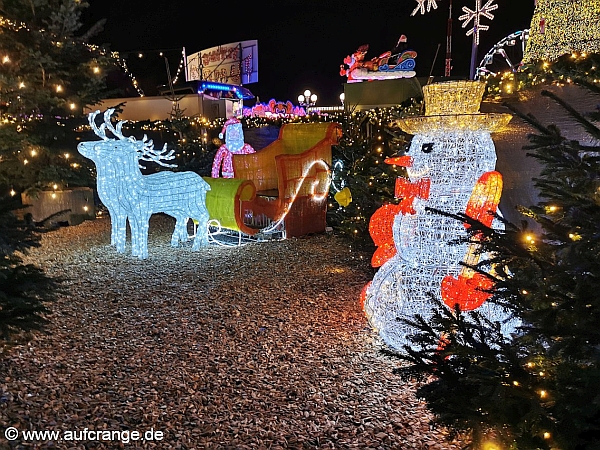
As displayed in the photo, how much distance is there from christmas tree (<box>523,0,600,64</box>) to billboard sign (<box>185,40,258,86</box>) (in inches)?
984

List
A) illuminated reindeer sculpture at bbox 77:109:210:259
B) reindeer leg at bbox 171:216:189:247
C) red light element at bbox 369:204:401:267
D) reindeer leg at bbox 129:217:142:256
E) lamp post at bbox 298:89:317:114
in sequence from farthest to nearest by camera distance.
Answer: lamp post at bbox 298:89:317:114
reindeer leg at bbox 171:216:189:247
reindeer leg at bbox 129:217:142:256
illuminated reindeer sculpture at bbox 77:109:210:259
red light element at bbox 369:204:401:267

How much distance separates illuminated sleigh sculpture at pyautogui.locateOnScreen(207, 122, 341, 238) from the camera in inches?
247

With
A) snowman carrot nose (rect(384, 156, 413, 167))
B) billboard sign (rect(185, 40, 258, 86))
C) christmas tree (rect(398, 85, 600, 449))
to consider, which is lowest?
christmas tree (rect(398, 85, 600, 449))

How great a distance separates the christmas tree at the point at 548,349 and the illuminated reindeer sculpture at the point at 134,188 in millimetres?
4898

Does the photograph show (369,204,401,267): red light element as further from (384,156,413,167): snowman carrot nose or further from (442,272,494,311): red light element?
(442,272,494,311): red light element

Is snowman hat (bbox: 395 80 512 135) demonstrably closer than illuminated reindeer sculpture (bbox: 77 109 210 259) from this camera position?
Yes

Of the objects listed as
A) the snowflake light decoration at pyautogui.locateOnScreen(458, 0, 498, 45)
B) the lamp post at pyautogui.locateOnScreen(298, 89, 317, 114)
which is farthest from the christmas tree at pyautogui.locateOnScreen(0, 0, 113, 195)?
the lamp post at pyautogui.locateOnScreen(298, 89, 317, 114)

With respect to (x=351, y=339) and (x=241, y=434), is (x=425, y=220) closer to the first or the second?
(x=351, y=339)

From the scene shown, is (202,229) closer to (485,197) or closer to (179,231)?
(179,231)

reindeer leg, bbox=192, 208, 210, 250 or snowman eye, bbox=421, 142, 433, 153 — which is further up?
snowman eye, bbox=421, 142, 433, 153

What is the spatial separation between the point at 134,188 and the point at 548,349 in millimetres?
5318

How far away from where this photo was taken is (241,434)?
2.40 metres
